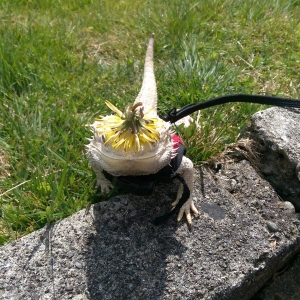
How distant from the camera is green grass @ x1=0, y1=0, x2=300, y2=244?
2.52m

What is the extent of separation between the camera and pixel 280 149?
8.32ft

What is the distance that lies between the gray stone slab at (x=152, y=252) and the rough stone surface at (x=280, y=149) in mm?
203

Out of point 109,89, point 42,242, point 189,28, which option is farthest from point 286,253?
point 189,28

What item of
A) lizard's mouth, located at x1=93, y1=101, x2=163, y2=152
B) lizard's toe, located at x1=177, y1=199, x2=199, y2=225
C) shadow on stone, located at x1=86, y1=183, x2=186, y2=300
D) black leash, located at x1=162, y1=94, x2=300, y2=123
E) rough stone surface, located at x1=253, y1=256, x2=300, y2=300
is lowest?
rough stone surface, located at x1=253, y1=256, x2=300, y2=300

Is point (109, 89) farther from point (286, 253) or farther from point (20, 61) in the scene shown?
point (286, 253)

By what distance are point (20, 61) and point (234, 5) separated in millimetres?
2658

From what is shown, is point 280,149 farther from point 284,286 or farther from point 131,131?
point 131,131

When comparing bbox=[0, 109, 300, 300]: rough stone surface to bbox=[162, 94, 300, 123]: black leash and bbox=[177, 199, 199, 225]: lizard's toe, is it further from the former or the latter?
bbox=[162, 94, 300, 123]: black leash

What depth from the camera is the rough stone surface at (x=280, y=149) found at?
253 centimetres

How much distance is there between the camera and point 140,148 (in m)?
1.72

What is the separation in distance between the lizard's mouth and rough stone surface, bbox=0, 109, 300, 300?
63 cm

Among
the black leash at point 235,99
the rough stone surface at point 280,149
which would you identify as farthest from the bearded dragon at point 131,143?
the rough stone surface at point 280,149

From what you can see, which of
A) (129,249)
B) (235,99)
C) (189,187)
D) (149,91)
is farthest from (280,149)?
(129,249)

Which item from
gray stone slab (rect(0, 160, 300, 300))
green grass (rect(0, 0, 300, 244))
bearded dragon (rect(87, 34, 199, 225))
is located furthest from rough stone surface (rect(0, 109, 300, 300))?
bearded dragon (rect(87, 34, 199, 225))
